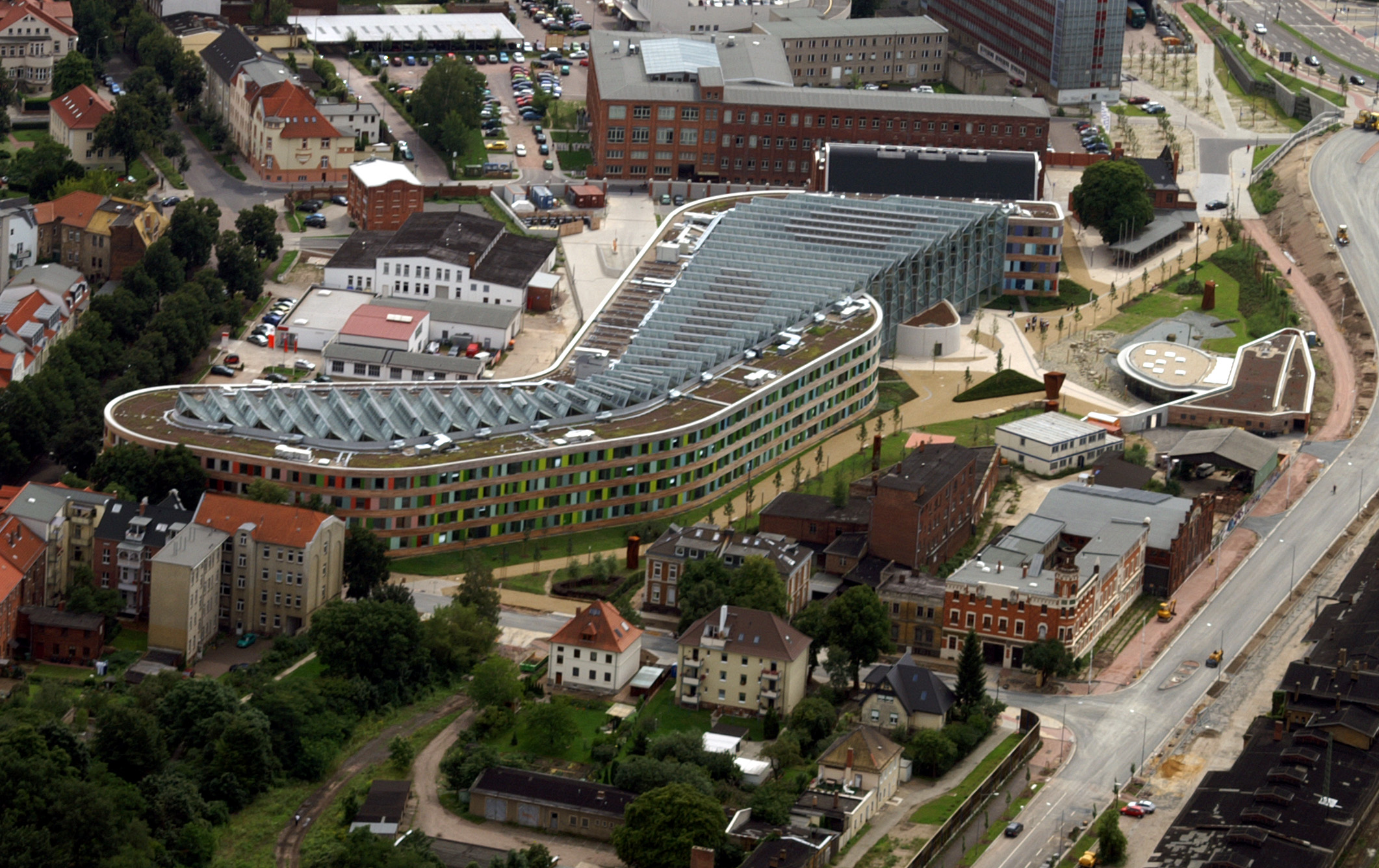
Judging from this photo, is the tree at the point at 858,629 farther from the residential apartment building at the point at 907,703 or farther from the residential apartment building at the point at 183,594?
the residential apartment building at the point at 183,594

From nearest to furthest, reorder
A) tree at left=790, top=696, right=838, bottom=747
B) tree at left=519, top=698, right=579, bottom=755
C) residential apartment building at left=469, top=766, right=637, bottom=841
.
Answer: residential apartment building at left=469, top=766, right=637, bottom=841 → tree at left=519, top=698, right=579, bottom=755 → tree at left=790, top=696, right=838, bottom=747

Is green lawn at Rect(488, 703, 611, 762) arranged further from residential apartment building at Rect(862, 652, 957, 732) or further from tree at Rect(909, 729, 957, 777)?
tree at Rect(909, 729, 957, 777)

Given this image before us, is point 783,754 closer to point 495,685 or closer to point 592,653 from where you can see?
point 592,653

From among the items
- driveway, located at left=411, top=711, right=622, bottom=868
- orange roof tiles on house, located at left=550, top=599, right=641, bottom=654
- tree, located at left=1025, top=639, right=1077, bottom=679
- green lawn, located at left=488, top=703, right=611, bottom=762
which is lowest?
driveway, located at left=411, top=711, right=622, bottom=868

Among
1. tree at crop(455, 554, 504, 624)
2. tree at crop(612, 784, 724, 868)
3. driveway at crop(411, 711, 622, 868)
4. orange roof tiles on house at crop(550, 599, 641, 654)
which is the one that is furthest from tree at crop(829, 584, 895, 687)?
driveway at crop(411, 711, 622, 868)

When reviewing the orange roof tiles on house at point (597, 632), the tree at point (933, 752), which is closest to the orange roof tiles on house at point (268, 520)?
the orange roof tiles on house at point (597, 632)

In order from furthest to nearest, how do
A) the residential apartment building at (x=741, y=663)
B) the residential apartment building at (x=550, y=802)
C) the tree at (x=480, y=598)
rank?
the tree at (x=480, y=598) → the residential apartment building at (x=741, y=663) → the residential apartment building at (x=550, y=802)

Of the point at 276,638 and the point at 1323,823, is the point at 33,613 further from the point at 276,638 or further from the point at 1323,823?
the point at 1323,823
